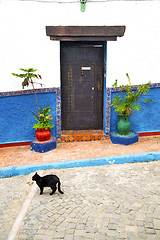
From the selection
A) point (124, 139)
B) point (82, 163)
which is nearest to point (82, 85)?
point (124, 139)

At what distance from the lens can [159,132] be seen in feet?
23.0

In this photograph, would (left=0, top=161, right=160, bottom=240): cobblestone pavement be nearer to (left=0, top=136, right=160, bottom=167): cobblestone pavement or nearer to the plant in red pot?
(left=0, top=136, right=160, bottom=167): cobblestone pavement

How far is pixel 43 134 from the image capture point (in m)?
6.09

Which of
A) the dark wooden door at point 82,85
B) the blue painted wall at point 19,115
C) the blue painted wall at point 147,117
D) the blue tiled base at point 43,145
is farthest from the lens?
the blue painted wall at point 147,117

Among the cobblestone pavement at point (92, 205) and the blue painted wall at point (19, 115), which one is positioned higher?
the blue painted wall at point (19, 115)

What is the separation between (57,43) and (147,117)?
331 cm

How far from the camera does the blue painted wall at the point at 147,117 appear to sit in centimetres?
677

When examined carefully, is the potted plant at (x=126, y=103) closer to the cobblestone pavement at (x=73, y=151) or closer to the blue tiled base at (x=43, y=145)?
the cobblestone pavement at (x=73, y=151)

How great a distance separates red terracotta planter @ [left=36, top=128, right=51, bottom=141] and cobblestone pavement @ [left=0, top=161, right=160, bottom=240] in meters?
1.22

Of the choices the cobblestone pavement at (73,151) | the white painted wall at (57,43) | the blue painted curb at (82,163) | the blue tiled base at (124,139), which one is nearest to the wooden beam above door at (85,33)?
the white painted wall at (57,43)

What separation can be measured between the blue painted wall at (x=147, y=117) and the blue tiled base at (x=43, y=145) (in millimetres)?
1812

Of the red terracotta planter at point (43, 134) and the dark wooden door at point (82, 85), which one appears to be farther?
the dark wooden door at point (82, 85)

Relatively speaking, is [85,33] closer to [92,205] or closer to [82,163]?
[82,163]

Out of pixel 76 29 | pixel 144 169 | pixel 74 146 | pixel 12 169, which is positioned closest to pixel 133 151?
pixel 144 169
